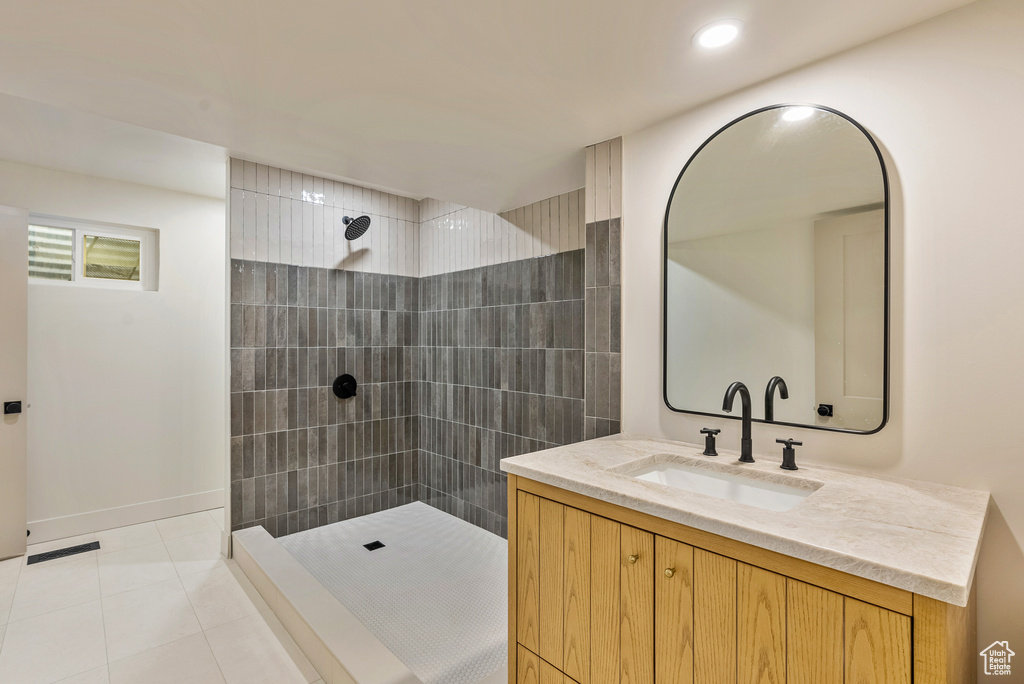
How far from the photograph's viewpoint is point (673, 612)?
114cm

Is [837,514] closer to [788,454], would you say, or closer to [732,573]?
[732,573]

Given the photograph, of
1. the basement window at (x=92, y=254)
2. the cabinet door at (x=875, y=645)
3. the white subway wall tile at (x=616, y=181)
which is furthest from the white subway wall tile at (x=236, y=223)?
the cabinet door at (x=875, y=645)

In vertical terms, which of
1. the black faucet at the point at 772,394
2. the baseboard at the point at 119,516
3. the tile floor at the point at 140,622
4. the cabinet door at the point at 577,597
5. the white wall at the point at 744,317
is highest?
the white wall at the point at 744,317

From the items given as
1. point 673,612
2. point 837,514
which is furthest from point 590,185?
point 673,612

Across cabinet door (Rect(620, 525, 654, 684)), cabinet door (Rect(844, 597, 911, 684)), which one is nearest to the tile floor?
cabinet door (Rect(620, 525, 654, 684))

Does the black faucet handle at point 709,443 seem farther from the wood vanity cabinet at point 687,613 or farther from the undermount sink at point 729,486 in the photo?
the wood vanity cabinet at point 687,613

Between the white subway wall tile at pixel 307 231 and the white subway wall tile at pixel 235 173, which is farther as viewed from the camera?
the white subway wall tile at pixel 307 231

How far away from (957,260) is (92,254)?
470 centimetres

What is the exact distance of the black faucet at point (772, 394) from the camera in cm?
157

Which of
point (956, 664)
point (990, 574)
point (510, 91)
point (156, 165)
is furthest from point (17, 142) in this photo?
point (990, 574)

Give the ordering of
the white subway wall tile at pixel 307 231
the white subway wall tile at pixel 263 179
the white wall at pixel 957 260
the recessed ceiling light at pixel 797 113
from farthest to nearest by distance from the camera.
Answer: the white subway wall tile at pixel 307 231 → the white subway wall tile at pixel 263 179 → the recessed ceiling light at pixel 797 113 → the white wall at pixel 957 260

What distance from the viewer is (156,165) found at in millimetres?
3062

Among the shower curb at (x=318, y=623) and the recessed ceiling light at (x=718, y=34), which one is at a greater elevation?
the recessed ceiling light at (x=718, y=34)

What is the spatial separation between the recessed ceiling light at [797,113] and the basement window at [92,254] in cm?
409
